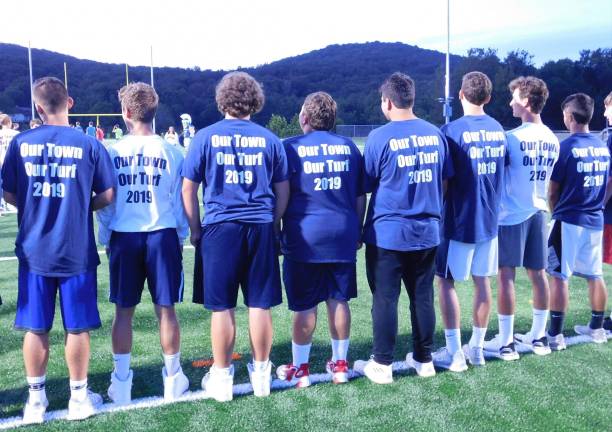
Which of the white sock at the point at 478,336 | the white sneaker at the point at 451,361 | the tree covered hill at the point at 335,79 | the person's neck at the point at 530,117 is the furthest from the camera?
the tree covered hill at the point at 335,79

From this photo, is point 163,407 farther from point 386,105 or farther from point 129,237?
point 386,105

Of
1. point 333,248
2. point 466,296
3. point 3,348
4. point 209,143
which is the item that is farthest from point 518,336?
point 3,348

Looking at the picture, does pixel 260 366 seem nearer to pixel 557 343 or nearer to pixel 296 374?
pixel 296 374

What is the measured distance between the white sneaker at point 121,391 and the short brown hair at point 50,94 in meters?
1.69

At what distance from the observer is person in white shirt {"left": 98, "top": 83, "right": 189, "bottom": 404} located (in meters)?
3.82

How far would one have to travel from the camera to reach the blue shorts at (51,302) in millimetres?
3527

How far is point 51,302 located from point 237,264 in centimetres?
108

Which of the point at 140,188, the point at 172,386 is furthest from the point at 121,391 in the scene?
the point at 140,188

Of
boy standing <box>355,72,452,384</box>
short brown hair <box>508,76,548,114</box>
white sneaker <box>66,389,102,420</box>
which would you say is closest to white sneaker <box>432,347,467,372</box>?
boy standing <box>355,72,452,384</box>

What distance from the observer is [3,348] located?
509cm

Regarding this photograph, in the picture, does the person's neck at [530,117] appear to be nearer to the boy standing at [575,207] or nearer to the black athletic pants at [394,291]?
the boy standing at [575,207]

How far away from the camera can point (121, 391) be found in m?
3.94

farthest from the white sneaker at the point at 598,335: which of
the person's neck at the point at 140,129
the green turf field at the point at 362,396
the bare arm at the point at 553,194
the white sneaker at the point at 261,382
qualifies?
the person's neck at the point at 140,129

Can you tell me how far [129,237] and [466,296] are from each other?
14.0 feet
